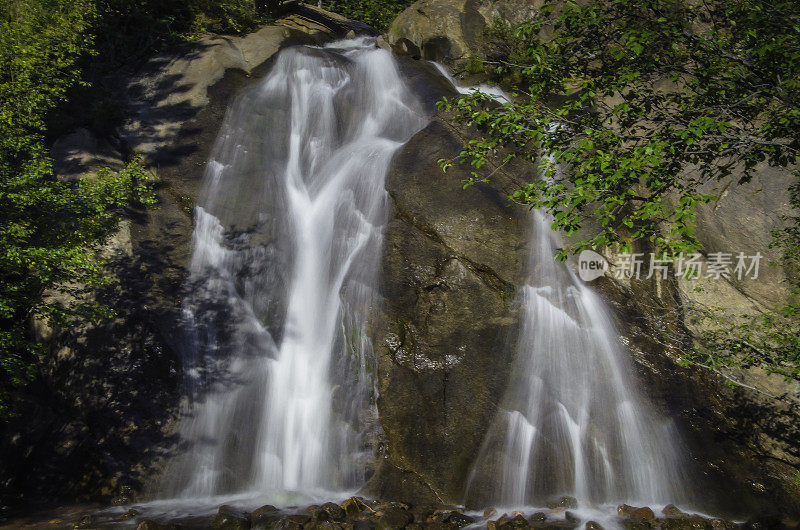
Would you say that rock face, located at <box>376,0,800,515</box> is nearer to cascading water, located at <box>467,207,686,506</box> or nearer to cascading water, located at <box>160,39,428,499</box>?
cascading water, located at <box>467,207,686,506</box>

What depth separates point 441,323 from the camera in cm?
918

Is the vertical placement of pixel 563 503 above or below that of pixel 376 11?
below

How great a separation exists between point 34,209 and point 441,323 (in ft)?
22.8

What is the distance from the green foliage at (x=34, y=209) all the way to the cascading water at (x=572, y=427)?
22.8 ft

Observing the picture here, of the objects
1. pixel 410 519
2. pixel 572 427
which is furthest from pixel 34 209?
pixel 572 427

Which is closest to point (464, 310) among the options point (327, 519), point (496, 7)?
point (327, 519)

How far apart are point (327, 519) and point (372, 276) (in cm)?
437

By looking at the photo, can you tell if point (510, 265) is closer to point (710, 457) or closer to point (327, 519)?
point (710, 457)

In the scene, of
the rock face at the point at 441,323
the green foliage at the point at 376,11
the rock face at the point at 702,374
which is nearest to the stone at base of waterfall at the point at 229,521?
the rock face at the point at 441,323

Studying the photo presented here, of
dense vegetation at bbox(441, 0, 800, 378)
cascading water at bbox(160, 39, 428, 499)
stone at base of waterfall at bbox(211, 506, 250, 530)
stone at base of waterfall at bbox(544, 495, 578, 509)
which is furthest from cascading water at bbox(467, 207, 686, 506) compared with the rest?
stone at base of waterfall at bbox(211, 506, 250, 530)

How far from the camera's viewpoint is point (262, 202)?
453 inches

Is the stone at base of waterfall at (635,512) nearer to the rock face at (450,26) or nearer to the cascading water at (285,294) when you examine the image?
the cascading water at (285,294)

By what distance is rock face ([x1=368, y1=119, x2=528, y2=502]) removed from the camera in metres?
8.38

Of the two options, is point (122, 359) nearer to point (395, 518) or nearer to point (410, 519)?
point (395, 518)
